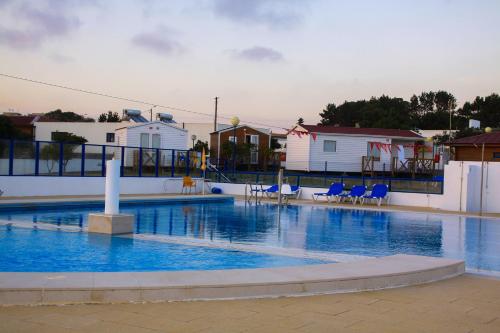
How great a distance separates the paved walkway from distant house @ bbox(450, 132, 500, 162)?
2679 centimetres

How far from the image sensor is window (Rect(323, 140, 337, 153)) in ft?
138

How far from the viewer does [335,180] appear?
27.1 metres

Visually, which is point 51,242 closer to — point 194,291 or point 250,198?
point 194,291

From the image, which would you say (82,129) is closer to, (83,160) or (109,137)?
(109,137)

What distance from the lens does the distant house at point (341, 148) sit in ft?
137

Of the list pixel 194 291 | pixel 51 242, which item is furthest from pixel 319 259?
pixel 51 242

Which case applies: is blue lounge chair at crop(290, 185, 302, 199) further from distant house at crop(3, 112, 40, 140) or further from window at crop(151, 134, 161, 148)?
distant house at crop(3, 112, 40, 140)

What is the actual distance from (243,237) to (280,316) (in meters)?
7.21

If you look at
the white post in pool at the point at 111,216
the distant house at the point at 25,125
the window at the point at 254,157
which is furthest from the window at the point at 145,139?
the white post in pool at the point at 111,216

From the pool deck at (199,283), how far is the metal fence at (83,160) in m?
16.0

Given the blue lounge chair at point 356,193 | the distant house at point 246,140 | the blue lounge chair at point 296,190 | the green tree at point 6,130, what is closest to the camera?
the blue lounge chair at point 356,193

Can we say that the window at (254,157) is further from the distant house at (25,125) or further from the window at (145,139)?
the distant house at (25,125)

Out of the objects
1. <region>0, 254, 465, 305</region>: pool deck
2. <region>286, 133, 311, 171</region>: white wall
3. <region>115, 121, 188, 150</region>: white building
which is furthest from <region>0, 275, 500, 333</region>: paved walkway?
<region>286, 133, 311, 171</region>: white wall

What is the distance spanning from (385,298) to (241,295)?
158 cm
